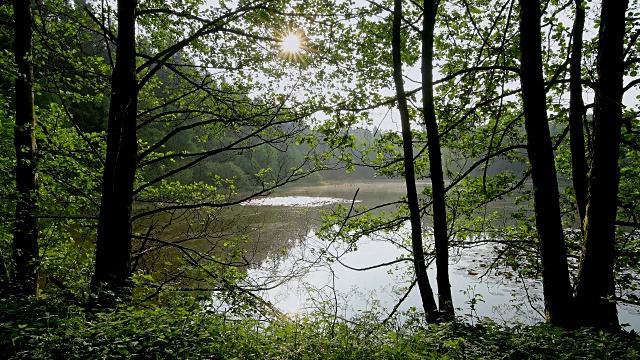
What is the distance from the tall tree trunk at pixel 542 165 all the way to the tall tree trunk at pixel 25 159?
718cm

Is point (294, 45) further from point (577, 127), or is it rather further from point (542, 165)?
point (577, 127)

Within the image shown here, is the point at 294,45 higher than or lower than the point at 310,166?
higher

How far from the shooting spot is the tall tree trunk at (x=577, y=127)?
5520 millimetres

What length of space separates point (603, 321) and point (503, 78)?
383 cm

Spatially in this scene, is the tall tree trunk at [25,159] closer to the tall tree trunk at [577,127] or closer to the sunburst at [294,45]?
the sunburst at [294,45]

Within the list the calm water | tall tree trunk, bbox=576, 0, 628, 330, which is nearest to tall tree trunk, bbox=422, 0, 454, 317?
tall tree trunk, bbox=576, 0, 628, 330

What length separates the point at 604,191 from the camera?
4277 mm

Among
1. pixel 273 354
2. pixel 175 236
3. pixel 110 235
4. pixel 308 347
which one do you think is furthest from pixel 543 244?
pixel 175 236

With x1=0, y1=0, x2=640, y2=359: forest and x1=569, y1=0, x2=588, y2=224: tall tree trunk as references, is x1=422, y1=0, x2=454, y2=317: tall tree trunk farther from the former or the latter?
x1=569, y1=0, x2=588, y2=224: tall tree trunk

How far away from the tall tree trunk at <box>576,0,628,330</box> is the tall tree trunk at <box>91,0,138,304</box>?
568cm

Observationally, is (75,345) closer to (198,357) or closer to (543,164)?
(198,357)

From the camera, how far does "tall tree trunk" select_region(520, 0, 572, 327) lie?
13.4 ft

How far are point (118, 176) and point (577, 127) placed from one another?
6.83m

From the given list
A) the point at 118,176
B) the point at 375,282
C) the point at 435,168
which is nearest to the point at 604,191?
the point at 435,168
